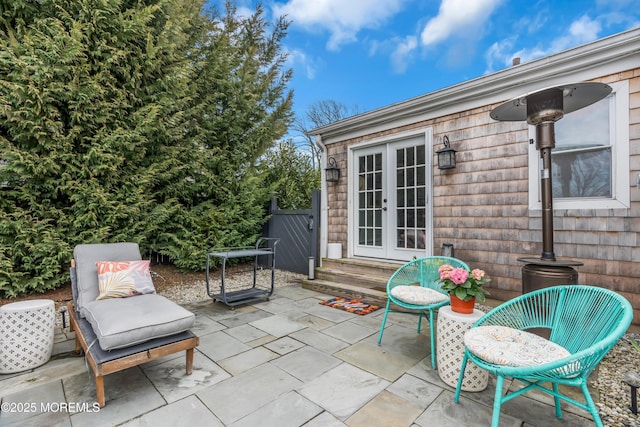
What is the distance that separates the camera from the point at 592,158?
303cm

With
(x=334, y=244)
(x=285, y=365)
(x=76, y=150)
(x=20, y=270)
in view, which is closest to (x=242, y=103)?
(x=76, y=150)

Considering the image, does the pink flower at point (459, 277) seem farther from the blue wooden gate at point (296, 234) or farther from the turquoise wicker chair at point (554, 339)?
the blue wooden gate at point (296, 234)

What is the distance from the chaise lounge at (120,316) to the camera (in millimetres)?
1882

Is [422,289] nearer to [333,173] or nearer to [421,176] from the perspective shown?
[421,176]

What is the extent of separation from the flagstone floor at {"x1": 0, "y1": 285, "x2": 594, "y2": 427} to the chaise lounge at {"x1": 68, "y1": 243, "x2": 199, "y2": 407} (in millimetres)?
185

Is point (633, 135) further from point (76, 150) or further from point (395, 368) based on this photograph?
point (76, 150)

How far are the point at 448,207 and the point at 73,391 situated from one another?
4.13 m

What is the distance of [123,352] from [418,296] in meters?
2.22

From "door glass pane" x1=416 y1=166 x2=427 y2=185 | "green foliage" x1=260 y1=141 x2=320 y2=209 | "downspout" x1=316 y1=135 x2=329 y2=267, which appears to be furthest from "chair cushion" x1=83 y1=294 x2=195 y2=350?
"green foliage" x1=260 y1=141 x2=320 y2=209

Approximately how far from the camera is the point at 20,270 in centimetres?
392

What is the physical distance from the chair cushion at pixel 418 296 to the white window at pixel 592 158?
170 cm

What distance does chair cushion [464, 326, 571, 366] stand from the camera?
1.46 m

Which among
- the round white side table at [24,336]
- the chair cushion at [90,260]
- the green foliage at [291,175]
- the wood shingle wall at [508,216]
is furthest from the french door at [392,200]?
the round white side table at [24,336]

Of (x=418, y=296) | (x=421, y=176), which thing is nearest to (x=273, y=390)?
(x=418, y=296)
